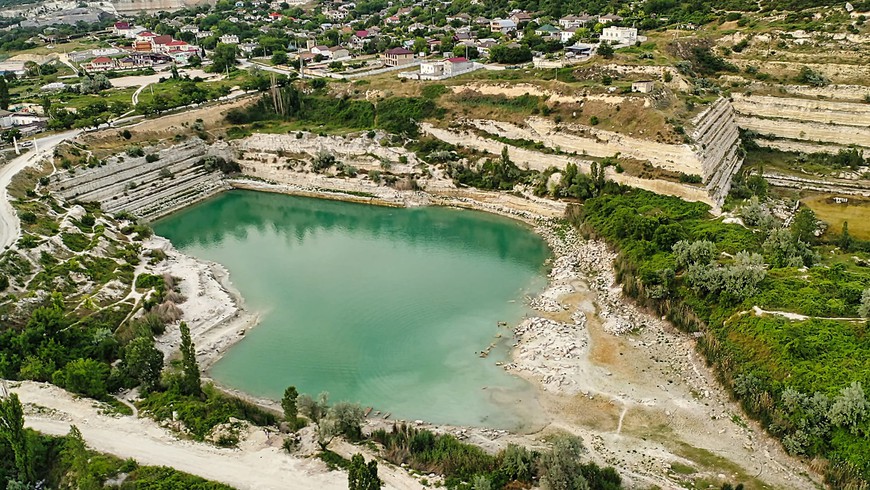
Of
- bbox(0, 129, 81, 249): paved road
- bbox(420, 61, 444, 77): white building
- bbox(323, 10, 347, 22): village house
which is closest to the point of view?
bbox(0, 129, 81, 249): paved road

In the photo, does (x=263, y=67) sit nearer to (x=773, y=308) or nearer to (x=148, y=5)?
(x=773, y=308)

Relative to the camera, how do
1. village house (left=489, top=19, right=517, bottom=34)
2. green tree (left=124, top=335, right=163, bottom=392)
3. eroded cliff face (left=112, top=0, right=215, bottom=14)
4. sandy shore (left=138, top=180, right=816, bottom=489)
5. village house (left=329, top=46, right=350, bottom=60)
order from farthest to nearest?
eroded cliff face (left=112, top=0, right=215, bottom=14), village house (left=489, top=19, right=517, bottom=34), village house (left=329, top=46, right=350, bottom=60), green tree (left=124, top=335, right=163, bottom=392), sandy shore (left=138, top=180, right=816, bottom=489)

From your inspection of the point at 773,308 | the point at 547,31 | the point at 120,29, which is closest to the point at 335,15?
the point at 120,29

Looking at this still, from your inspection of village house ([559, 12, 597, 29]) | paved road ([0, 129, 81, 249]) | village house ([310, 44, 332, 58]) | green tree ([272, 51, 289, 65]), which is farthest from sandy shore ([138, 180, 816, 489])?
village house ([559, 12, 597, 29])

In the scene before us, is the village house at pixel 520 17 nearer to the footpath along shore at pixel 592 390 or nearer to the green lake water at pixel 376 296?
the green lake water at pixel 376 296

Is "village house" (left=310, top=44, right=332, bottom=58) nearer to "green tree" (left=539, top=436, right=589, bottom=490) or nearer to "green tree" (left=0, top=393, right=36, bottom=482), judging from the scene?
"green tree" (left=0, top=393, right=36, bottom=482)

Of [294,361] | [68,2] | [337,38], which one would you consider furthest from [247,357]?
[68,2]

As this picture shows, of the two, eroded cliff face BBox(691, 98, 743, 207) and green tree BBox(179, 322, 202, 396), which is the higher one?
eroded cliff face BBox(691, 98, 743, 207)
